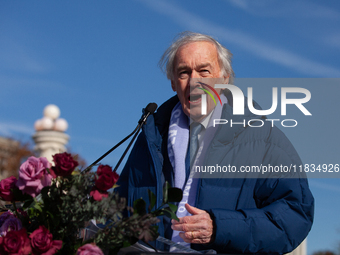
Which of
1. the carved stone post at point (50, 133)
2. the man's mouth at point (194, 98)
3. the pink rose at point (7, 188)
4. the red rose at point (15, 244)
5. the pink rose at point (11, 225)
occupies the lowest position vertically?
the red rose at point (15, 244)

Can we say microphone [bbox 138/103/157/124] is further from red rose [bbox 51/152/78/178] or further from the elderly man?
red rose [bbox 51/152/78/178]

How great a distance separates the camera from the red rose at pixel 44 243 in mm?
1694

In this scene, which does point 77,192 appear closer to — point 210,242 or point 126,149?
point 210,242

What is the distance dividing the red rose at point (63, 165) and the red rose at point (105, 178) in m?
0.10

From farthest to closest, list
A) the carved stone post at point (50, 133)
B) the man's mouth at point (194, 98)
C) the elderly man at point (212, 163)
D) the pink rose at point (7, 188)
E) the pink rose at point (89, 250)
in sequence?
the carved stone post at point (50, 133)
the man's mouth at point (194, 98)
the elderly man at point (212, 163)
the pink rose at point (7, 188)
the pink rose at point (89, 250)

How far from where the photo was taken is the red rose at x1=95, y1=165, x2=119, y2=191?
1.73m

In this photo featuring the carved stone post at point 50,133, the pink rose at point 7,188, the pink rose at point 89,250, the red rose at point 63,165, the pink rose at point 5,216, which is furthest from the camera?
the carved stone post at point 50,133

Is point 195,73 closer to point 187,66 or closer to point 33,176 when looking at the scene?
point 187,66

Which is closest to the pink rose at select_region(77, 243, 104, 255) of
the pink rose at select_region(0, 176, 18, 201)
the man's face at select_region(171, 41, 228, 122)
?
the pink rose at select_region(0, 176, 18, 201)

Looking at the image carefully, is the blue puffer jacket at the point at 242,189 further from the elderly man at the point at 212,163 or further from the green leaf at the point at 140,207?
the green leaf at the point at 140,207

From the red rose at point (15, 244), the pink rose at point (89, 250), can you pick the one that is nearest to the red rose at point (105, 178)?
the pink rose at point (89, 250)

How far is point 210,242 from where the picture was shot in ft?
7.15

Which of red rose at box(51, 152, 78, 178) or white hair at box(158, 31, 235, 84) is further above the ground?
white hair at box(158, 31, 235, 84)

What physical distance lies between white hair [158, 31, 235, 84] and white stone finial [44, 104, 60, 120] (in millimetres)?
14062
